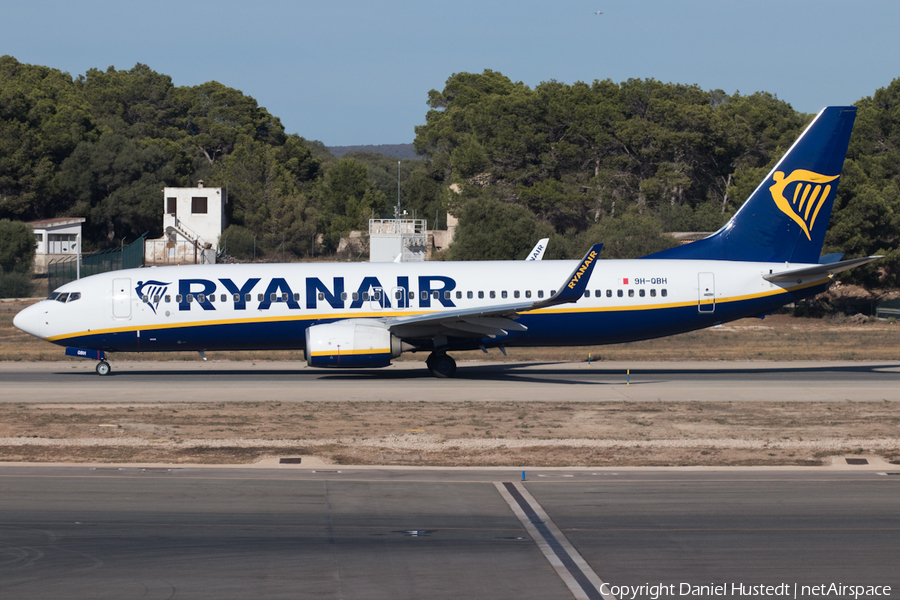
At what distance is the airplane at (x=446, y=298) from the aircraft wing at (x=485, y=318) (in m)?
0.07

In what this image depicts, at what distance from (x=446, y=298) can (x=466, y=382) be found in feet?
9.15

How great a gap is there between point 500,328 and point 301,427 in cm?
994

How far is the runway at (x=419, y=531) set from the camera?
9.91 meters

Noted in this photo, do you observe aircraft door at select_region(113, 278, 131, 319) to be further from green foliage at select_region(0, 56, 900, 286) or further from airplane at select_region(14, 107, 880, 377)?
green foliage at select_region(0, 56, 900, 286)

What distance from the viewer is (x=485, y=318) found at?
91.7 feet

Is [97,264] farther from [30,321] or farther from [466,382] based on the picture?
[466,382]

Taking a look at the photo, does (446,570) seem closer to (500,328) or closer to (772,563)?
(772,563)

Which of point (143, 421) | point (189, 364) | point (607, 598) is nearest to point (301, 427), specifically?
point (143, 421)

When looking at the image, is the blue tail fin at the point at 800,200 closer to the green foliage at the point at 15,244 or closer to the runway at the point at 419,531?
the runway at the point at 419,531

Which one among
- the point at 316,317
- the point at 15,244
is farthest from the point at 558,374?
the point at 15,244

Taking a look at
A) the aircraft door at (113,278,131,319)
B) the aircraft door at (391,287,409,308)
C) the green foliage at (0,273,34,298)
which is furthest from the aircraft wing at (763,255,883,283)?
the green foliage at (0,273,34,298)

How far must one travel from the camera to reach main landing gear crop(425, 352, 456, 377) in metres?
29.4

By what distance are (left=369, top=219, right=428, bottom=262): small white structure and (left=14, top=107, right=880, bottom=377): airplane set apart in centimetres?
3052

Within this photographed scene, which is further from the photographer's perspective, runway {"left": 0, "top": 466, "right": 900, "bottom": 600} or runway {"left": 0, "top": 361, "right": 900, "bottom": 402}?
runway {"left": 0, "top": 361, "right": 900, "bottom": 402}
